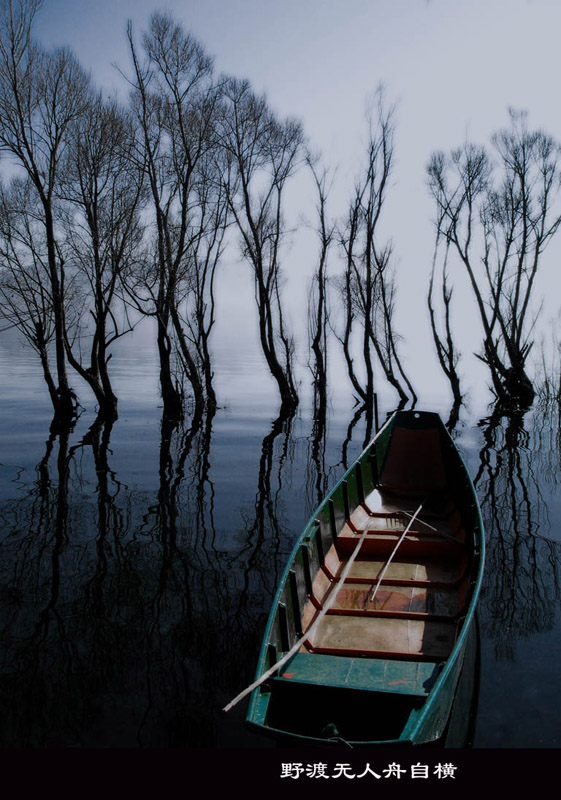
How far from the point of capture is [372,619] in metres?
5.92

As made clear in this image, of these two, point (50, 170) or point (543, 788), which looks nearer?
point (543, 788)

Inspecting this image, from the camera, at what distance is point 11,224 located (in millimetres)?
21047

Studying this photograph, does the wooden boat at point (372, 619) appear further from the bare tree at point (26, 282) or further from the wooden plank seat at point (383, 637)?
the bare tree at point (26, 282)

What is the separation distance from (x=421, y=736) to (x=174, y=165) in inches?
982

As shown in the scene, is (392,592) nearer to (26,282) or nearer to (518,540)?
(518,540)

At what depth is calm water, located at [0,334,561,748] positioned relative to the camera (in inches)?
197

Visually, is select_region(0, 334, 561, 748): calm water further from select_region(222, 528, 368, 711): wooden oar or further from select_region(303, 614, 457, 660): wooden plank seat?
select_region(222, 528, 368, 711): wooden oar

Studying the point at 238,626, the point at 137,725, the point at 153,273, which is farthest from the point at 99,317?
the point at 137,725

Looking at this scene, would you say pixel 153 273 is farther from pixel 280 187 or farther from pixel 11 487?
pixel 11 487

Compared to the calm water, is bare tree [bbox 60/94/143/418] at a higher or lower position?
higher

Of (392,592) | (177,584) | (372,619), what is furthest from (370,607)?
(177,584)

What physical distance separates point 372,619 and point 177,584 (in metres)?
3.12

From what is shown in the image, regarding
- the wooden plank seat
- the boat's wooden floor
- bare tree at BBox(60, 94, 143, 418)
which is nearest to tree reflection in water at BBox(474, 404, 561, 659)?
the boat's wooden floor

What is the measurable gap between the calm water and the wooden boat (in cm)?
68
